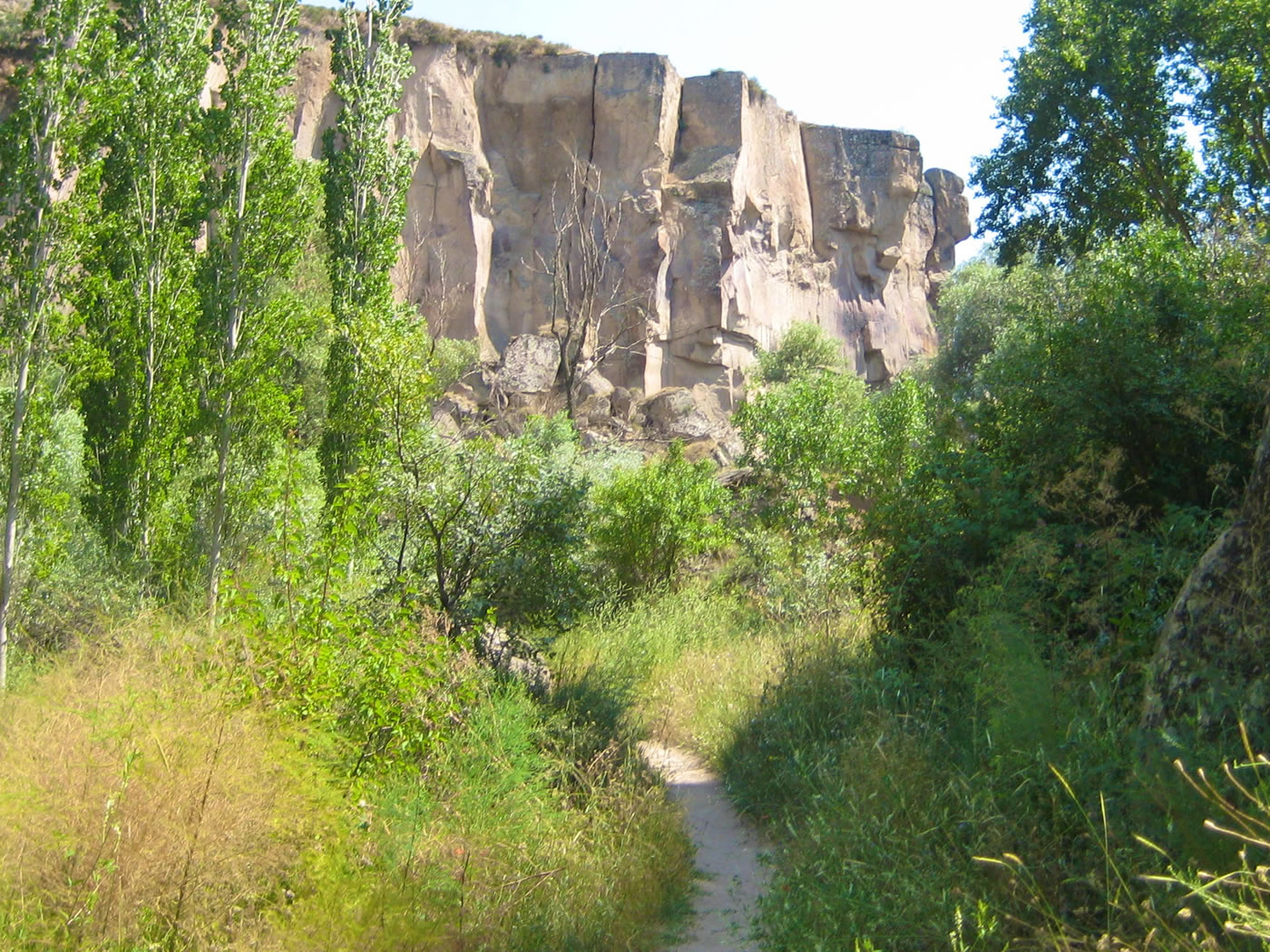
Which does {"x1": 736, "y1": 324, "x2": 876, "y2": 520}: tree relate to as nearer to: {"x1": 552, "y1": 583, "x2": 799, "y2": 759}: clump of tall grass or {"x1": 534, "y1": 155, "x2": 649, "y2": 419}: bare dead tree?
{"x1": 552, "y1": 583, "x2": 799, "y2": 759}: clump of tall grass

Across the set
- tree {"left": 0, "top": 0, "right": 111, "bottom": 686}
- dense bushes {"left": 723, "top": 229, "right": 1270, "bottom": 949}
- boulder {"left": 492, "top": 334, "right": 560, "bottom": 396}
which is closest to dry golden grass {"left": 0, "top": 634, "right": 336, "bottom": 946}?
dense bushes {"left": 723, "top": 229, "right": 1270, "bottom": 949}

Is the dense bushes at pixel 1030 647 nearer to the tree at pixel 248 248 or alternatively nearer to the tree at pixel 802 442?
the tree at pixel 802 442

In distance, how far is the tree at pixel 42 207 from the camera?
34.4 feet

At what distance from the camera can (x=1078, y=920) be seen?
4043mm

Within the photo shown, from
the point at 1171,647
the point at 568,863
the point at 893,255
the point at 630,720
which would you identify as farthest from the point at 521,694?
the point at 893,255

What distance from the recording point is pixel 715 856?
625cm

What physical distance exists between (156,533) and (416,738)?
7872 millimetres

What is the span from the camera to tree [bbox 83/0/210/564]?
1227cm

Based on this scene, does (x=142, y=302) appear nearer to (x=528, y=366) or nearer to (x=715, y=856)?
(x=715, y=856)

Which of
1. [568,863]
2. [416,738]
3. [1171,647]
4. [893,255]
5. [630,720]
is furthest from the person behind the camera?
[893,255]

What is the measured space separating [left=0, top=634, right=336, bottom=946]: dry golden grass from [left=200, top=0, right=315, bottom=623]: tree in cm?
787

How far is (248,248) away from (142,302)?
1.41 metres

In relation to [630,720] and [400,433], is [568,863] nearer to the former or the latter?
[630,720]

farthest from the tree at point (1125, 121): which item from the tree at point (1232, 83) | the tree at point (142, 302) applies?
the tree at point (142, 302)
